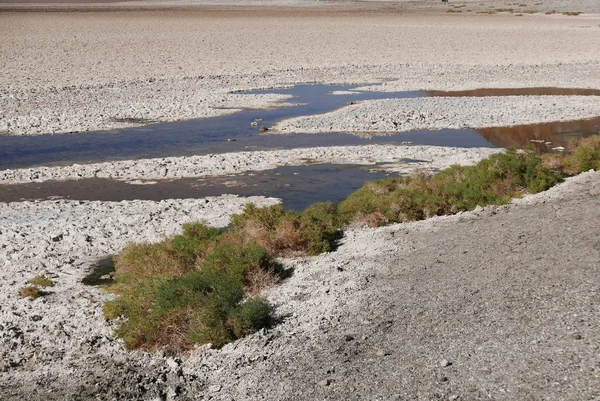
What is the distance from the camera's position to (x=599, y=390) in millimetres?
7211

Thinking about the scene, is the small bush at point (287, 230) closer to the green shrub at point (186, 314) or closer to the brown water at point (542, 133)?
the green shrub at point (186, 314)

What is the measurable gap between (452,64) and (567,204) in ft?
95.5

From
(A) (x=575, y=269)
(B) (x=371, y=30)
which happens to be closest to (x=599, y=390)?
(A) (x=575, y=269)

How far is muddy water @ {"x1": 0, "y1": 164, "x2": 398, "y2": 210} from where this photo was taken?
17.2 meters

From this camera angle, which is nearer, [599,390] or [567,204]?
[599,390]

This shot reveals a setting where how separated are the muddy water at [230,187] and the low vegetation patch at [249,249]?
1604mm

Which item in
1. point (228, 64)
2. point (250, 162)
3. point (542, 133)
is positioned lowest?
point (228, 64)

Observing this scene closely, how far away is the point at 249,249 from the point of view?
11938mm

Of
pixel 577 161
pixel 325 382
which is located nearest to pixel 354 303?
pixel 325 382

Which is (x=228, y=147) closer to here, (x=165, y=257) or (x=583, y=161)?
(x=583, y=161)

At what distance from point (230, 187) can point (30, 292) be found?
6910 mm

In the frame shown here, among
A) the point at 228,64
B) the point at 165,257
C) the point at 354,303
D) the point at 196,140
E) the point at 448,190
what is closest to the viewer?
the point at 354,303

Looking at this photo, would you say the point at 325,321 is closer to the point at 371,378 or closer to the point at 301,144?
the point at 371,378

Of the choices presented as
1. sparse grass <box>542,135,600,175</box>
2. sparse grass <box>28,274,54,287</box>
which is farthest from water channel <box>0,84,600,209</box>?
sparse grass <box>28,274,54,287</box>
